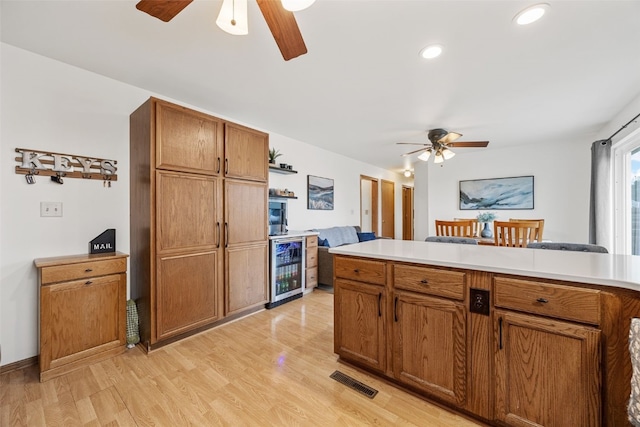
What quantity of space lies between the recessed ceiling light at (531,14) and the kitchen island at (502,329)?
5.02 ft

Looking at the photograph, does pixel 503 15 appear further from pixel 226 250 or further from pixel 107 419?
pixel 107 419

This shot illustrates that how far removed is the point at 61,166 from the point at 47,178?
14cm

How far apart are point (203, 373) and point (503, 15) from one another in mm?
3239

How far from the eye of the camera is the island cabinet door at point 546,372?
1.14 metres

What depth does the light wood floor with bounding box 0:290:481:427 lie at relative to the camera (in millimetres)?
1487

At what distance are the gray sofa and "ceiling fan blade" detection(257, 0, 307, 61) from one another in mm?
2883

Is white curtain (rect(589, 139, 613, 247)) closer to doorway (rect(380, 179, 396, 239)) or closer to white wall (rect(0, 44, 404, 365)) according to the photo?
doorway (rect(380, 179, 396, 239))

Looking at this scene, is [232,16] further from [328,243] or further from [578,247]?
[328,243]

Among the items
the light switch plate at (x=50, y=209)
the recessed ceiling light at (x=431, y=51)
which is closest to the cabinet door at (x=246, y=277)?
the light switch plate at (x=50, y=209)

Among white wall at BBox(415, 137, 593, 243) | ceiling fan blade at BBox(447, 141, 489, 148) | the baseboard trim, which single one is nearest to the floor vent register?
the baseboard trim

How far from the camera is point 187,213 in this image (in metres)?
2.41

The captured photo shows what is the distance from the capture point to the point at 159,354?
2172 millimetres

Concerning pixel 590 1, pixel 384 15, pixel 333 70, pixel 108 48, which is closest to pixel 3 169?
pixel 108 48

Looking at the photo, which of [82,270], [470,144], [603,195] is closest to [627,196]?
[603,195]
